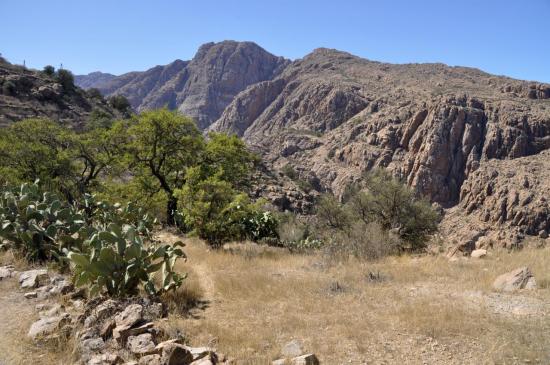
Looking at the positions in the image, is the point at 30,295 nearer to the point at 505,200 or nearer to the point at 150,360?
the point at 150,360

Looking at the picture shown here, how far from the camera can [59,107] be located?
143ft

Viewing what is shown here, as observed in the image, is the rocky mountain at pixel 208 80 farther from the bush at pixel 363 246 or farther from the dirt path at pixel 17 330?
the dirt path at pixel 17 330

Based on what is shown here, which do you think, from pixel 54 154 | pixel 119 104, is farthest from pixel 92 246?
pixel 119 104

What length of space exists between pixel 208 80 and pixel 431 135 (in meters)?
129

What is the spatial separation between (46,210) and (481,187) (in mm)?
59465

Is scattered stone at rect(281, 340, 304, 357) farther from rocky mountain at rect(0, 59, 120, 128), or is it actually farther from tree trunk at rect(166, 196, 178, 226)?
rocky mountain at rect(0, 59, 120, 128)

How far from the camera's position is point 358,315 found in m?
6.16

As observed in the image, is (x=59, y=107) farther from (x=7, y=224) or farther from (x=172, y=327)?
(x=172, y=327)

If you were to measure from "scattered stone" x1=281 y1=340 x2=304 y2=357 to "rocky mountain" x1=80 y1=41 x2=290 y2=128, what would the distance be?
15439 cm

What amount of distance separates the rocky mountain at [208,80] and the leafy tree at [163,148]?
141336mm

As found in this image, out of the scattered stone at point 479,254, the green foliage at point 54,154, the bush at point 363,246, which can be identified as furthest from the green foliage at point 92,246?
the scattered stone at point 479,254

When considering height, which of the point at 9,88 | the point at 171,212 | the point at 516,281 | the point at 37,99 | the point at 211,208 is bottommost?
the point at 171,212

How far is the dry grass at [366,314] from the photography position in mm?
4918

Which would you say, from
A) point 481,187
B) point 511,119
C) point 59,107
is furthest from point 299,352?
point 511,119
